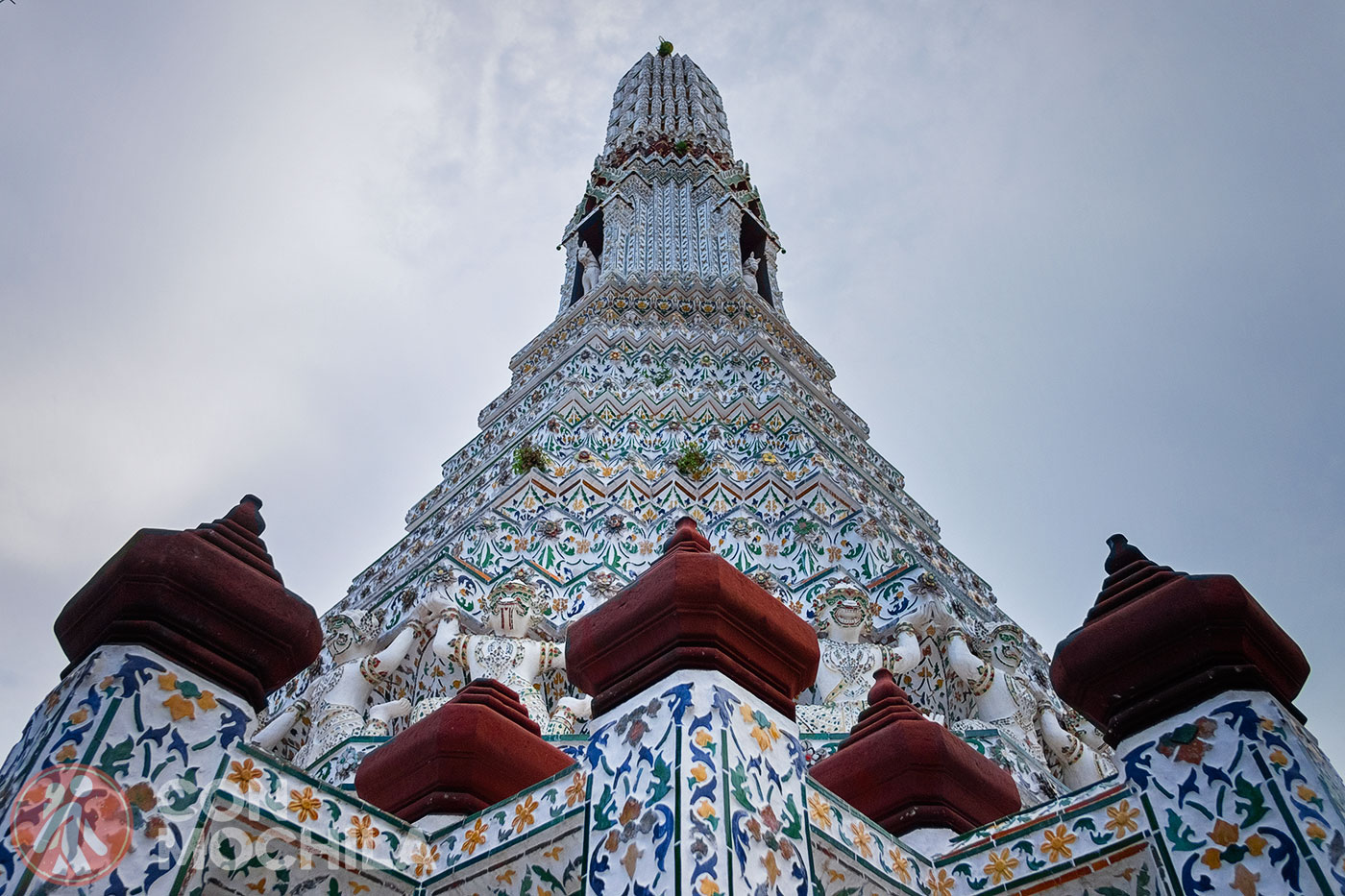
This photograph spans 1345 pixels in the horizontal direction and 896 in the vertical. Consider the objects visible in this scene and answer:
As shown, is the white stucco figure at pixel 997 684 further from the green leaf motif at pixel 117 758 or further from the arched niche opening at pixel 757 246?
the arched niche opening at pixel 757 246

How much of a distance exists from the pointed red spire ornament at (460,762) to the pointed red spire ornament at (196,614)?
0.52 meters

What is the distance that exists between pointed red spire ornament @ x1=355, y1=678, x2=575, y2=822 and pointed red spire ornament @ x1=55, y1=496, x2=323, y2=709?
1.71 feet

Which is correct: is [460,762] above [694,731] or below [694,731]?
above

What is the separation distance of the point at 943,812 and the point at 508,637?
2876mm

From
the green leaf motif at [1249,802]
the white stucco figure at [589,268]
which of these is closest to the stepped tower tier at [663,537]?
the white stucco figure at [589,268]

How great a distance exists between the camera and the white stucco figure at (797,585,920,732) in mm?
5223

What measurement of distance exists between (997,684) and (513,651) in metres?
2.29

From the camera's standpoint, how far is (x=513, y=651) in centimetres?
557

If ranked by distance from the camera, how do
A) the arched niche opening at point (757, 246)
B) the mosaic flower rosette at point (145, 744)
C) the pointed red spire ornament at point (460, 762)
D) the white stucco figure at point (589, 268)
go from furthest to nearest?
the arched niche opening at point (757, 246) < the white stucco figure at point (589, 268) < the pointed red spire ornament at point (460, 762) < the mosaic flower rosette at point (145, 744)

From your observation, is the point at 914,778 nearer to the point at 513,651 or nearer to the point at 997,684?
the point at 997,684

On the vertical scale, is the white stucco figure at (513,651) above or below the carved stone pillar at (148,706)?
above

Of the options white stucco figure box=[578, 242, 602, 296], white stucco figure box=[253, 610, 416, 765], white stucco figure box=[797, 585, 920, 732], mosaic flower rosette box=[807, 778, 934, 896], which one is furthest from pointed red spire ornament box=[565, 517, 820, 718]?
white stucco figure box=[578, 242, 602, 296]

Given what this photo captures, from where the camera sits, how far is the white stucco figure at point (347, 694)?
5.30 metres

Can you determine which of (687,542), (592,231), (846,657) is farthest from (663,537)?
(592,231)
